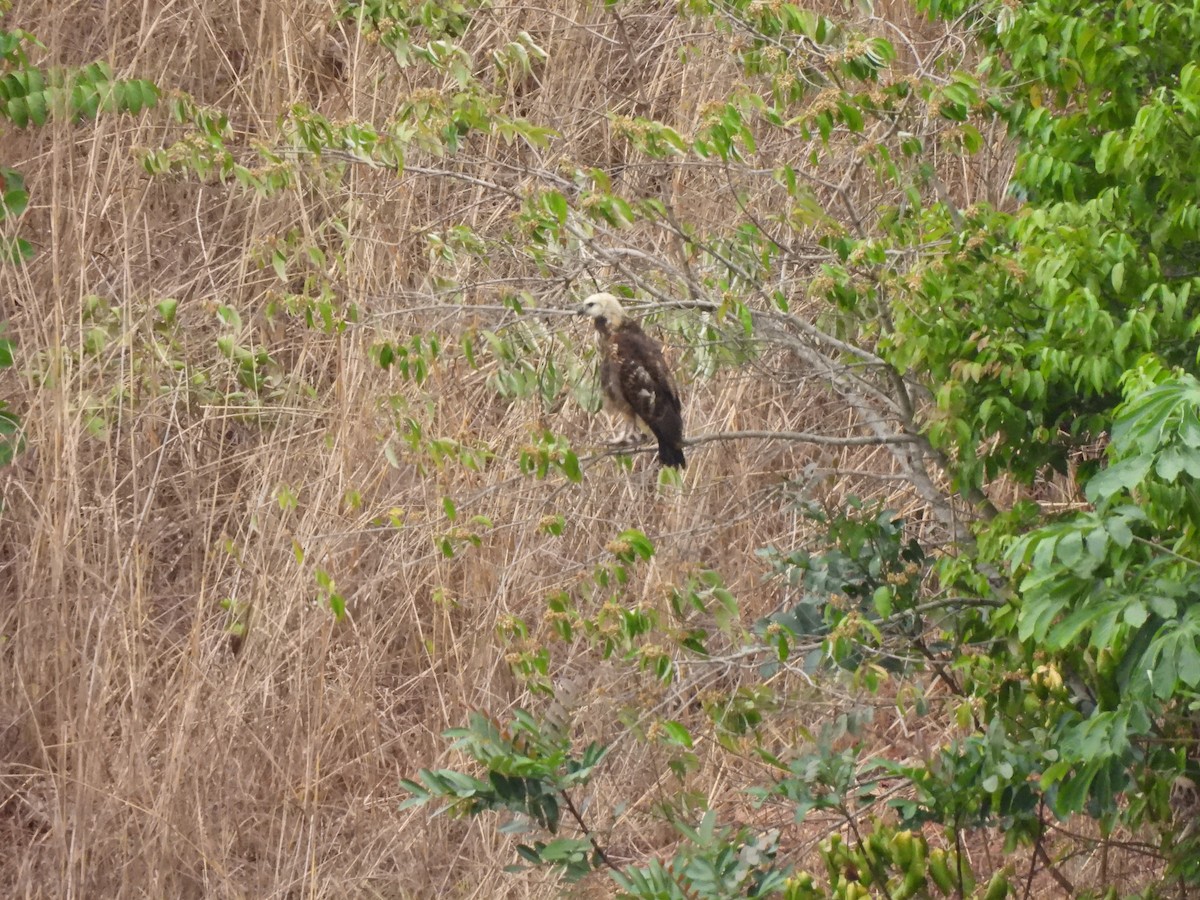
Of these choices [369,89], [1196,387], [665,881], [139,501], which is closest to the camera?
[1196,387]

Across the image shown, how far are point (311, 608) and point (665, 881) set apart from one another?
2.18 meters

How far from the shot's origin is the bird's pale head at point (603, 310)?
13.9 ft

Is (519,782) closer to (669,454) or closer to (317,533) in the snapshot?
(669,454)

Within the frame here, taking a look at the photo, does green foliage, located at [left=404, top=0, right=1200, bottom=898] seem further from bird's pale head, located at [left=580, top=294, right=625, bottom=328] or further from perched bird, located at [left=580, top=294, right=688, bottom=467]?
perched bird, located at [left=580, top=294, right=688, bottom=467]

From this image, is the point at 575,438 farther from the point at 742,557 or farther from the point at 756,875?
the point at 756,875

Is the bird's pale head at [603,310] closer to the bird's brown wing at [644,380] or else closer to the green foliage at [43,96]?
the bird's brown wing at [644,380]

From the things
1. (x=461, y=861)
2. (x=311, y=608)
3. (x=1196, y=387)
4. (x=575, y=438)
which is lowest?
(x=461, y=861)

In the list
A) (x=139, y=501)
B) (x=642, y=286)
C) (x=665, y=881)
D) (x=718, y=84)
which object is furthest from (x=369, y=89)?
(x=665, y=881)

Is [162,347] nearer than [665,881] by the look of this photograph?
No

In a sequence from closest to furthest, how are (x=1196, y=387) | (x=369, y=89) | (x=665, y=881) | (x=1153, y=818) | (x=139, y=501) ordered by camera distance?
(x=1196, y=387) < (x=665, y=881) < (x=1153, y=818) < (x=139, y=501) < (x=369, y=89)

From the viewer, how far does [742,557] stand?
226 inches

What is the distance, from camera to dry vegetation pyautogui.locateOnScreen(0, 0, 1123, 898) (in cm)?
501

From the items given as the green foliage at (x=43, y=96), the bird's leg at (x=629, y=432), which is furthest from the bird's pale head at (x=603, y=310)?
the green foliage at (x=43, y=96)

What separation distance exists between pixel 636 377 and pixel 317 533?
4.56 ft
